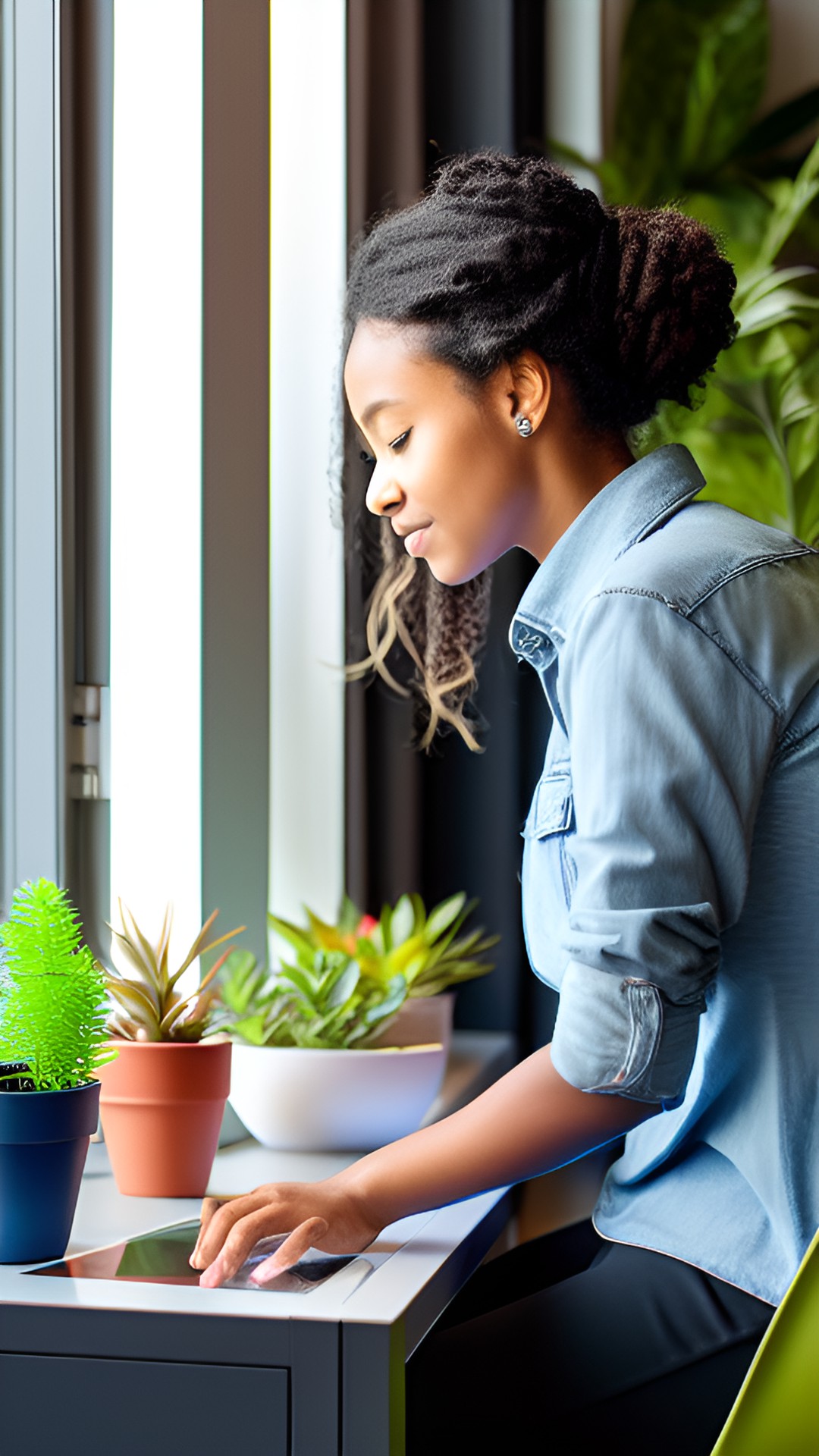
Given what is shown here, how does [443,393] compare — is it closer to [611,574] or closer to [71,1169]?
[611,574]

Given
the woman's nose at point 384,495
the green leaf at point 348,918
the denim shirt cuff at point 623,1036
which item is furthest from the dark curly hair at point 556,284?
the green leaf at point 348,918

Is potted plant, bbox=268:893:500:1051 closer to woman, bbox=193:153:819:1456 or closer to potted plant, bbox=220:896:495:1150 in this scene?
potted plant, bbox=220:896:495:1150

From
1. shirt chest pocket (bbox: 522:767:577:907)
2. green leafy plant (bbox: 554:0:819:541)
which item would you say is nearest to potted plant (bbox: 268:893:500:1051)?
shirt chest pocket (bbox: 522:767:577:907)

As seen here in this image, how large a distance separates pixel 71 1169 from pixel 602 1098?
0.33 metres

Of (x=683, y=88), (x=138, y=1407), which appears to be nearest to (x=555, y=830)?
(x=138, y=1407)

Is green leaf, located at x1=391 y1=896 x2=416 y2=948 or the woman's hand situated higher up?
green leaf, located at x1=391 y1=896 x2=416 y2=948

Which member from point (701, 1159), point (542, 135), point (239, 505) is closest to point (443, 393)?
point (239, 505)

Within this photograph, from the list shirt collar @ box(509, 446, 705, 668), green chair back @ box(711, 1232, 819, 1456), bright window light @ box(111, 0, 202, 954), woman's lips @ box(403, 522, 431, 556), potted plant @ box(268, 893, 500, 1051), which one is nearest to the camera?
green chair back @ box(711, 1232, 819, 1456)

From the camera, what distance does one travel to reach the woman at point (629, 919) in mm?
784

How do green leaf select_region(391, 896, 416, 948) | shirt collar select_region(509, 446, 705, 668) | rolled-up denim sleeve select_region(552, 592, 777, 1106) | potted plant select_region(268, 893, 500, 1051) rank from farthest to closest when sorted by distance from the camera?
green leaf select_region(391, 896, 416, 948)
potted plant select_region(268, 893, 500, 1051)
shirt collar select_region(509, 446, 705, 668)
rolled-up denim sleeve select_region(552, 592, 777, 1106)

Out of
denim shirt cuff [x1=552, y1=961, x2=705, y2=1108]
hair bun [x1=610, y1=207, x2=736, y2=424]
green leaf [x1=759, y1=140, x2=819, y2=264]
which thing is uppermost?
green leaf [x1=759, y1=140, x2=819, y2=264]

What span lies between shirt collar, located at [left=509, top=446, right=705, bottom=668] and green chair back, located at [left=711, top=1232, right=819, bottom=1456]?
0.48m

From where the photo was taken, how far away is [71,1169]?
86cm

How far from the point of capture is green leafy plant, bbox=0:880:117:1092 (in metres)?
0.85
